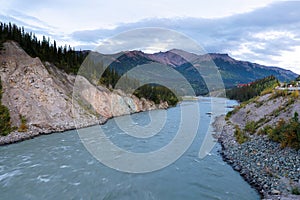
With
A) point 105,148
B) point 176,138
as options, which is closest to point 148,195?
point 105,148

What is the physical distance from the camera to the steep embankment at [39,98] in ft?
79.9

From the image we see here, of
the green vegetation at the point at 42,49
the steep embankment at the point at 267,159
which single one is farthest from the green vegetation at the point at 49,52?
the steep embankment at the point at 267,159

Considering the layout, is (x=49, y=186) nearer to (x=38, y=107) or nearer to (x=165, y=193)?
(x=165, y=193)

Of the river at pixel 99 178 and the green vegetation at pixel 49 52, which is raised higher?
the green vegetation at pixel 49 52

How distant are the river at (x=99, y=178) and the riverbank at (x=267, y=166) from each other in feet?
2.06

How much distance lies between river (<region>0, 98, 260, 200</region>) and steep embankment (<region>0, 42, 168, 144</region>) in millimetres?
5669

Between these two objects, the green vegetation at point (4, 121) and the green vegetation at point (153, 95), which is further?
the green vegetation at point (153, 95)

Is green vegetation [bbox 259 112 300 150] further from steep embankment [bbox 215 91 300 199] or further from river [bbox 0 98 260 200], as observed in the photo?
river [bbox 0 98 260 200]

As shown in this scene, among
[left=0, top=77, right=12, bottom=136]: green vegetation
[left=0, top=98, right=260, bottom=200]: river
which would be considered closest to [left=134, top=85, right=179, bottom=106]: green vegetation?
[left=0, top=77, right=12, bottom=136]: green vegetation

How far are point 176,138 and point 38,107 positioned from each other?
695 inches

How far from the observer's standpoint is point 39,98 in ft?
91.8

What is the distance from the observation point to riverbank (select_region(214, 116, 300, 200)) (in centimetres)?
1081

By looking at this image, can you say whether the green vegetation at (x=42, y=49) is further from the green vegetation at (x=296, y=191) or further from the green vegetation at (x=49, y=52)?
the green vegetation at (x=296, y=191)

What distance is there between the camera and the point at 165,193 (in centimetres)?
1148
